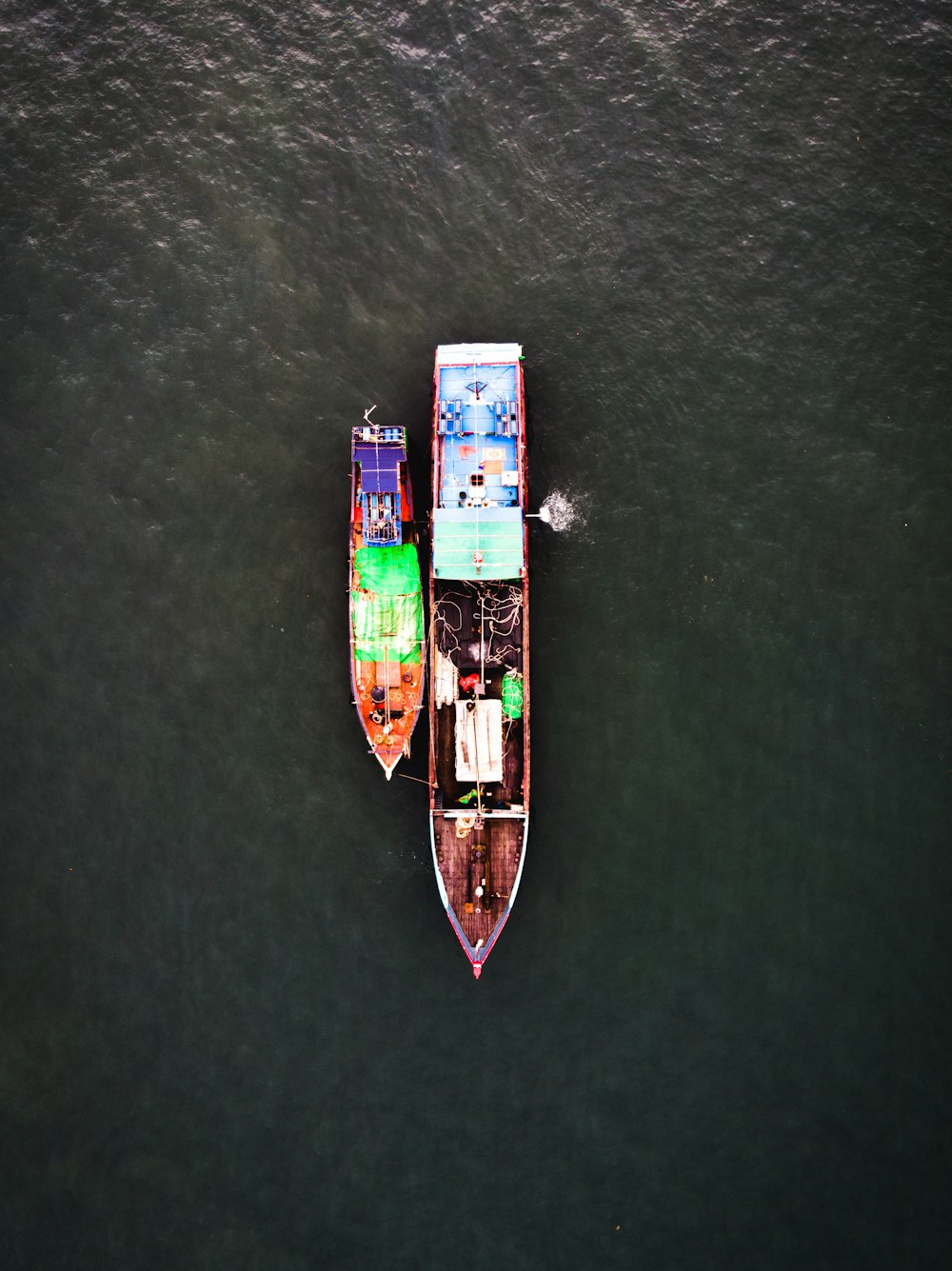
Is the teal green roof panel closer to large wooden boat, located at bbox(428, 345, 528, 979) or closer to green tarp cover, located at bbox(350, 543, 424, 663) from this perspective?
large wooden boat, located at bbox(428, 345, 528, 979)

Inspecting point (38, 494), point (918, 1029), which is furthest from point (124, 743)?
point (918, 1029)

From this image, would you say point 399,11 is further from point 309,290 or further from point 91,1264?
point 91,1264

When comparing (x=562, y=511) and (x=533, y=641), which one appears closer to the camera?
(x=533, y=641)

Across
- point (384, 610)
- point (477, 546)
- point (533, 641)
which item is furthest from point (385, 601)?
point (533, 641)

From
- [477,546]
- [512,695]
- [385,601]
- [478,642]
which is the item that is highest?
[477,546]

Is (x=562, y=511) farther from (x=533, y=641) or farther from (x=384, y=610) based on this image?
(x=384, y=610)

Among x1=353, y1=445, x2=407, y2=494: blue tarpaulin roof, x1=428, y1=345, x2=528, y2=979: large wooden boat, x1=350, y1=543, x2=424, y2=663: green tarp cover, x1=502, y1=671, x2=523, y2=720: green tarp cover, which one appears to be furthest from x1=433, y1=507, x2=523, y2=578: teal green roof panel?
x1=502, y1=671, x2=523, y2=720: green tarp cover
